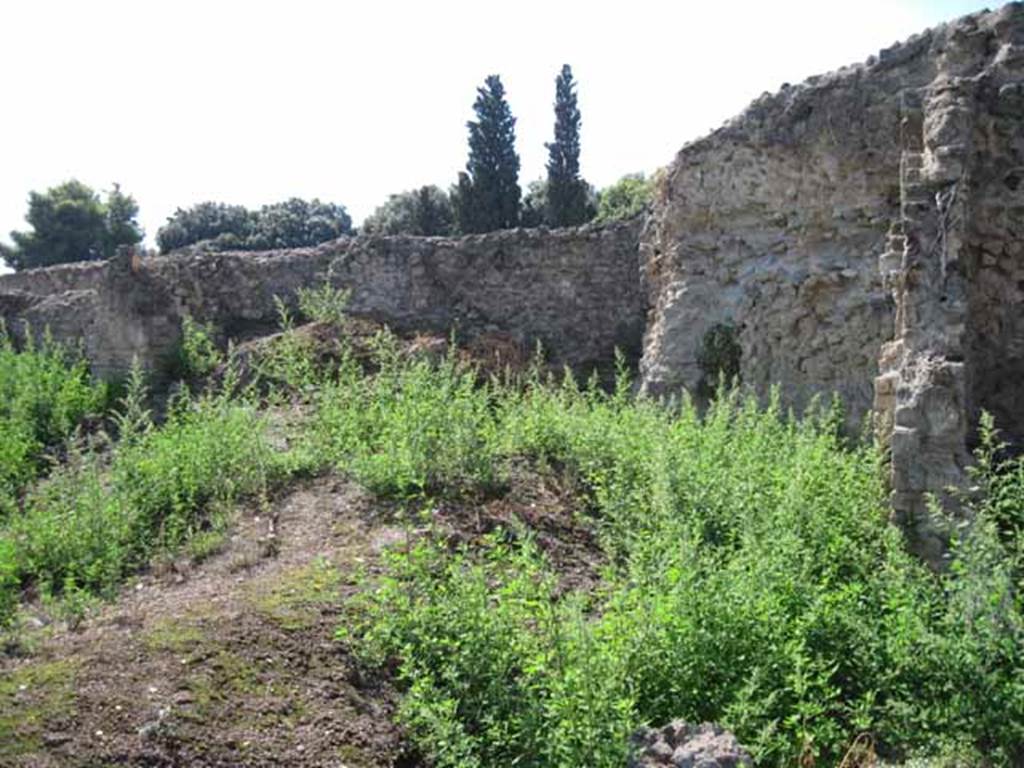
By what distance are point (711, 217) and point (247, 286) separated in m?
6.32

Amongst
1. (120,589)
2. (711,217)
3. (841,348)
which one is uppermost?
(711,217)

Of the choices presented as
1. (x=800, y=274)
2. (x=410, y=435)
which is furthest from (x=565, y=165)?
(x=410, y=435)

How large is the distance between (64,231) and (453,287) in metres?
28.9

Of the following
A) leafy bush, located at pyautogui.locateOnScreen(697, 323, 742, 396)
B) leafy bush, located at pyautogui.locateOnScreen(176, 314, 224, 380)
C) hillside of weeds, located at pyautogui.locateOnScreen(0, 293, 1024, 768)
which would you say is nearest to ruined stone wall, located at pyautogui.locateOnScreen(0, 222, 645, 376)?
leafy bush, located at pyautogui.locateOnScreen(176, 314, 224, 380)

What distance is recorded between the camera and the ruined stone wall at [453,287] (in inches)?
508

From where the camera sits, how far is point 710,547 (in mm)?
5250

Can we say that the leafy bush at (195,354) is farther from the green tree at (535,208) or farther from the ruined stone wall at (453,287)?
the green tree at (535,208)

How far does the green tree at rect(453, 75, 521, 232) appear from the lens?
2914 cm

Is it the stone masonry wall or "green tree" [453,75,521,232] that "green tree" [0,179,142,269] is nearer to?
"green tree" [453,75,521,232]

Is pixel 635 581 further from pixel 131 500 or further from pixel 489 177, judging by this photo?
pixel 489 177

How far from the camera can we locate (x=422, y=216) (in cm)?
3131

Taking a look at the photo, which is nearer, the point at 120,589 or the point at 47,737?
the point at 47,737

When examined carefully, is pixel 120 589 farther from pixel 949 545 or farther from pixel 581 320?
pixel 581 320

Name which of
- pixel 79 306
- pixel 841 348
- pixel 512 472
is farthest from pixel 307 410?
pixel 79 306
